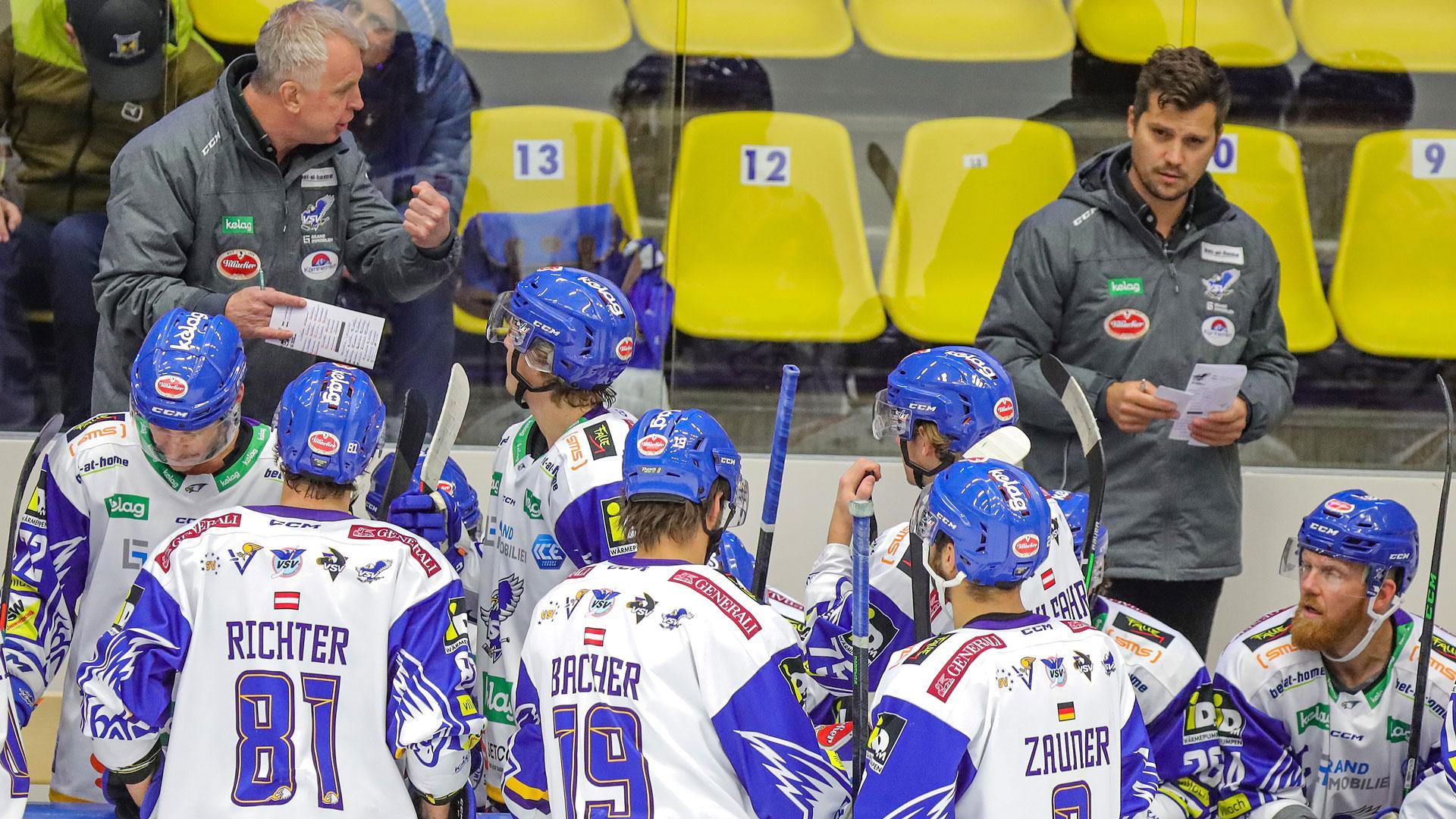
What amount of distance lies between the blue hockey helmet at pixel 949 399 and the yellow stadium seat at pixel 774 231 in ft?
7.01

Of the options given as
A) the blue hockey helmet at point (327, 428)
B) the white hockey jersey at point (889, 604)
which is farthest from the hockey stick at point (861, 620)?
the blue hockey helmet at point (327, 428)

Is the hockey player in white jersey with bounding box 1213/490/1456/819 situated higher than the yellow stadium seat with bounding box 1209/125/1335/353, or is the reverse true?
the yellow stadium seat with bounding box 1209/125/1335/353

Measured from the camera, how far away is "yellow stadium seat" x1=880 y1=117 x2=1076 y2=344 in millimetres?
5250

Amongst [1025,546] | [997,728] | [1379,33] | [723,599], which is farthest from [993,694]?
[1379,33]

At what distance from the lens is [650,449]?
265 centimetres

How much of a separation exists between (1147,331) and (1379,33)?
6.44 feet

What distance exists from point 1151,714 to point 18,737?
211 centimetres

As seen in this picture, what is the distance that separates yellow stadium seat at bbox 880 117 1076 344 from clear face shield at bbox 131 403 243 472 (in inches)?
104

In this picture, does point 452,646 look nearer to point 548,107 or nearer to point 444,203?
point 444,203

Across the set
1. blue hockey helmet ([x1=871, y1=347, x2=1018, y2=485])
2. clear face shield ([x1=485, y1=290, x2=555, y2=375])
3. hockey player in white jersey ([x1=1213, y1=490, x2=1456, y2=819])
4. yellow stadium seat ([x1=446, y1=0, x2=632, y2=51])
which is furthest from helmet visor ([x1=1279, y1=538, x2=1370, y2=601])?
yellow stadium seat ([x1=446, y1=0, x2=632, y2=51])

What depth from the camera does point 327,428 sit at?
276cm

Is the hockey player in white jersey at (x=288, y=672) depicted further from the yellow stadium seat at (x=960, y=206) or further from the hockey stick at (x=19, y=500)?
the yellow stadium seat at (x=960, y=206)

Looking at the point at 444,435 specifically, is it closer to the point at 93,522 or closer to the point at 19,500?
the point at 93,522

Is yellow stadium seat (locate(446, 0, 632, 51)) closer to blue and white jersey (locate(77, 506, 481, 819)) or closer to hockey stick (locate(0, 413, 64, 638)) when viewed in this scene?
hockey stick (locate(0, 413, 64, 638))
